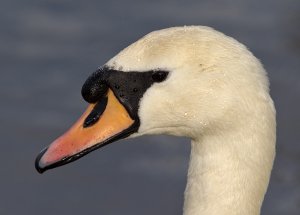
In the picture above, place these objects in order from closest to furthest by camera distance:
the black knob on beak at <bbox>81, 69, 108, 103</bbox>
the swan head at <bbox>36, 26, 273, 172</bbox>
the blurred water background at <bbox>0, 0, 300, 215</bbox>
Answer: the swan head at <bbox>36, 26, 273, 172</bbox>, the black knob on beak at <bbox>81, 69, 108, 103</bbox>, the blurred water background at <bbox>0, 0, 300, 215</bbox>

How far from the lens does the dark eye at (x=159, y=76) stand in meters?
7.10

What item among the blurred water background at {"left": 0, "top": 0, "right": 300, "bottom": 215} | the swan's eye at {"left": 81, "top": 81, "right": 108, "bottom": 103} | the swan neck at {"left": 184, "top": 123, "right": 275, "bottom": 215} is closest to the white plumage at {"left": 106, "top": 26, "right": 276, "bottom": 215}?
the swan neck at {"left": 184, "top": 123, "right": 275, "bottom": 215}

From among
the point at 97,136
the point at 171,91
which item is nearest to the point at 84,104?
the point at 97,136

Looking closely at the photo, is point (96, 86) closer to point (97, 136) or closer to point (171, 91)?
point (97, 136)

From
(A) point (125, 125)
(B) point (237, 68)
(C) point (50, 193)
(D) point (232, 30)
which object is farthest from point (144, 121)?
(D) point (232, 30)

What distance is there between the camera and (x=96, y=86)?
23.8ft

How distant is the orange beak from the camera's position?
23.9 ft

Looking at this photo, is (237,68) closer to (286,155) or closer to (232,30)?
(286,155)

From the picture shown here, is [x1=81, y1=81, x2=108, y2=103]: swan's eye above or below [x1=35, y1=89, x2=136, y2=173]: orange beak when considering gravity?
above

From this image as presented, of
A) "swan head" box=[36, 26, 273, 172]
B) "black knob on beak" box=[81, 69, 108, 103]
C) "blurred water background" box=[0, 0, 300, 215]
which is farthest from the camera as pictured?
"blurred water background" box=[0, 0, 300, 215]

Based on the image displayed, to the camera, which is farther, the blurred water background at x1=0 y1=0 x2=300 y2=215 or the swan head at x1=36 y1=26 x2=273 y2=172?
the blurred water background at x1=0 y1=0 x2=300 y2=215

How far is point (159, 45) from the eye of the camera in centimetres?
711

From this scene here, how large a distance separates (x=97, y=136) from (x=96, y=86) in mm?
264

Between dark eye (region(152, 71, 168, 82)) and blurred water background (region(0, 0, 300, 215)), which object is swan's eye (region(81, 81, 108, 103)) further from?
blurred water background (region(0, 0, 300, 215))
